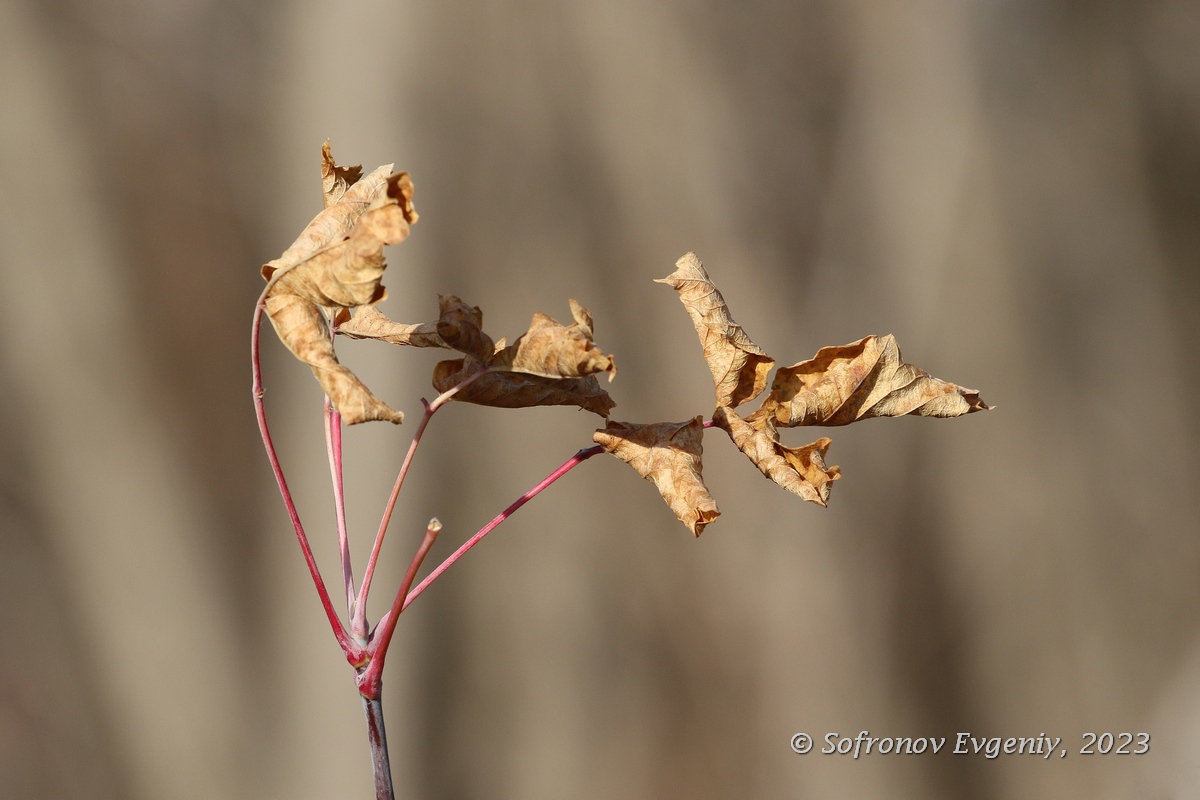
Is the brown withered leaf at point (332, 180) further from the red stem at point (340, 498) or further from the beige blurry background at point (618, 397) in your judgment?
the beige blurry background at point (618, 397)

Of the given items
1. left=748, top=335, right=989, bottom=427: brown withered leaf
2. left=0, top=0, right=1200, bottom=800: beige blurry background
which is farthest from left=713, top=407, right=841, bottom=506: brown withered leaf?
left=0, top=0, right=1200, bottom=800: beige blurry background

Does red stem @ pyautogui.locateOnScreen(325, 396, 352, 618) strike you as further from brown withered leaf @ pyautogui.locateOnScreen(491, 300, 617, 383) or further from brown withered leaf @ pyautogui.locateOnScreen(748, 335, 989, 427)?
brown withered leaf @ pyautogui.locateOnScreen(748, 335, 989, 427)

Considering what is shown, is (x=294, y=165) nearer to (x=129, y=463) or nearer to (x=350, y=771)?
(x=129, y=463)

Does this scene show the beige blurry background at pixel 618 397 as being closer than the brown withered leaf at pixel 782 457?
No

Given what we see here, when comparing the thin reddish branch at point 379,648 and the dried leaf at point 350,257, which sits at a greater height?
the dried leaf at point 350,257

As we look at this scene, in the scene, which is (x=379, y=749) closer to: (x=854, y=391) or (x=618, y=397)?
(x=854, y=391)


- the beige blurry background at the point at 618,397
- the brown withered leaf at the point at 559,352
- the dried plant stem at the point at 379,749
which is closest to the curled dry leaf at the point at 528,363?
the brown withered leaf at the point at 559,352
